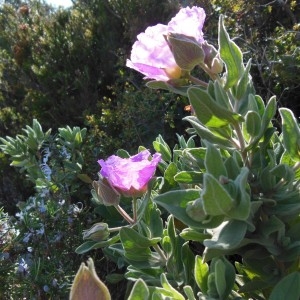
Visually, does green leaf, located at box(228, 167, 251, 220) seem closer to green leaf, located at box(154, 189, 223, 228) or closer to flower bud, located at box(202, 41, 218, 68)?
green leaf, located at box(154, 189, 223, 228)

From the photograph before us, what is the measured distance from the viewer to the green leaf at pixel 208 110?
3.17 ft

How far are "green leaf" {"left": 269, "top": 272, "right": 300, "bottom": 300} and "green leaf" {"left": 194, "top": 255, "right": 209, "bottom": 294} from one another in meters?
0.20

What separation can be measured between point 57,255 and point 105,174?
852mm

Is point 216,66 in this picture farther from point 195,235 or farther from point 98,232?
point 98,232

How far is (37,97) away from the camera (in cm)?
361

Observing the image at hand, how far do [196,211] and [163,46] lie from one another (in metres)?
0.34

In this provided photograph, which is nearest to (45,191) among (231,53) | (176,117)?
(176,117)

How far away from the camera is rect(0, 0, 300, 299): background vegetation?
2.00 m

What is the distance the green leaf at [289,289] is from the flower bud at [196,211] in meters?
0.18

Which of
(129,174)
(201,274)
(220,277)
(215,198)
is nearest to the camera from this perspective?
(215,198)

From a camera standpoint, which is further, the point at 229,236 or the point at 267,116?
the point at 267,116

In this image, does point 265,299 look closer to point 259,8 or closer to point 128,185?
point 128,185

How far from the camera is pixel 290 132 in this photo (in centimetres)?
101

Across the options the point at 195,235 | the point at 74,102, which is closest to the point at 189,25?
the point at 195,235
